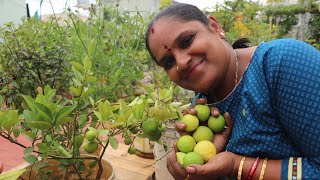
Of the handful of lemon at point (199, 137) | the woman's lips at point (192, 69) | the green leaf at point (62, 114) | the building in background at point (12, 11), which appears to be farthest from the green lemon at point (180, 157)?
the building in background at point (12, 11)

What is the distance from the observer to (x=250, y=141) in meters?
0.83

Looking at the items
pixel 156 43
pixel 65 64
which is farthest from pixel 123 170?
pixel 156 43

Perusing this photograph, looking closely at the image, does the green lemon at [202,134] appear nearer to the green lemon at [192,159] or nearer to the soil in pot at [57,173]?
the green lemon at [192,159]

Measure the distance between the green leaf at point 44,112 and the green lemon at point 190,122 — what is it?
0.36 m

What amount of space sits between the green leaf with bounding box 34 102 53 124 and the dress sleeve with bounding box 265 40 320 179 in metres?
0.55

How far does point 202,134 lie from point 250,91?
0.18 metres

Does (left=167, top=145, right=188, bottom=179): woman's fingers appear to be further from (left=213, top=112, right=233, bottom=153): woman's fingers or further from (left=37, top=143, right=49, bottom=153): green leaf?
(left=37, top=143, right=49, bottom=153): green leaf

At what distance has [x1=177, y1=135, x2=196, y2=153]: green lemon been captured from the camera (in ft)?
2.84

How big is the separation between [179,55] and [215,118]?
8.4 inches

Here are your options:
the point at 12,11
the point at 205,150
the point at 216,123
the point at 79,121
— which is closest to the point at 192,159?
the point at 205,150

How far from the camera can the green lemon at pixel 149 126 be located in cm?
85

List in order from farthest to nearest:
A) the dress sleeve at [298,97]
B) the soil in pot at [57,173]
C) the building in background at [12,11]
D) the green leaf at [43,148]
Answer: the building in background at [12,11], the soil in pot at [57,173], the green leaf at [43,148], the dress sleeve at [298,97]

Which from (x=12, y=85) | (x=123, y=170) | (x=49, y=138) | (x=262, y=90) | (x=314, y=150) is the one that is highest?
(x=262, y=90)

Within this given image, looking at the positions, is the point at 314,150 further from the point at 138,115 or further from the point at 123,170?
the point at 123,170
